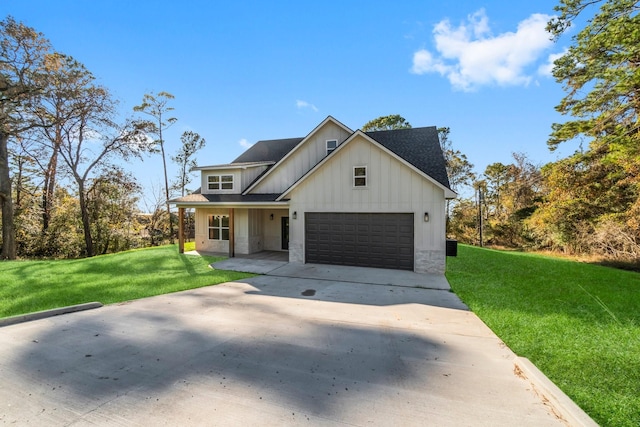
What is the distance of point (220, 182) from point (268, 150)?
13.6 feet

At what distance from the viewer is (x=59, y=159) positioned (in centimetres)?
2020

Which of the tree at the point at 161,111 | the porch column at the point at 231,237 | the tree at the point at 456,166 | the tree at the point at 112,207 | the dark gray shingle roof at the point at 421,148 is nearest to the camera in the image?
the dark gray shingle roof at the point at 421,148

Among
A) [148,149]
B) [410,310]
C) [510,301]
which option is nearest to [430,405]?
[410,310]

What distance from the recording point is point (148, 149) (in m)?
22.6

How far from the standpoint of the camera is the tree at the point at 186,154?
95.3 ft

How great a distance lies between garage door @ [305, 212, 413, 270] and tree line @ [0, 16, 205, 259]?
53.4 feet

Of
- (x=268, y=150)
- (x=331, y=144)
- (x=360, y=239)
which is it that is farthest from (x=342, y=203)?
(x=268, y=150)

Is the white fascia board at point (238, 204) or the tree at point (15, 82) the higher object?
the tree at point (15, 82)

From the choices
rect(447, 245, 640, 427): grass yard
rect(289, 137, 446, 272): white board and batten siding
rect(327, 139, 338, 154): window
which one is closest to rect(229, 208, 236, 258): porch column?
rect(289, 137, 446, 272): white board and batten siding

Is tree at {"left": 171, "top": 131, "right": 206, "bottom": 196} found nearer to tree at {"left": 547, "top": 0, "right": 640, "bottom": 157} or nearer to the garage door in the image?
the garage door

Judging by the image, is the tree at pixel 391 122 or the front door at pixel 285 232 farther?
the tree at pixel 391 122

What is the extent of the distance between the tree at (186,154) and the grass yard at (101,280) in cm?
1703

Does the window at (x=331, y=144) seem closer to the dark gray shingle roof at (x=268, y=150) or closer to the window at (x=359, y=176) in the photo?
the dark gray shingle roof at (x=268, y=150)

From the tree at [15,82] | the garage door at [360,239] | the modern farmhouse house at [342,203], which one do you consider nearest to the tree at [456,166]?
the modern farmhouse house at [342,203]
